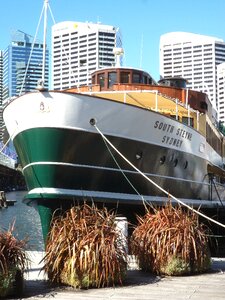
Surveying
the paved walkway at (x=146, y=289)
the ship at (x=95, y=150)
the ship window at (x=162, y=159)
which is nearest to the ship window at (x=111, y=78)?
the ship at (x=95, y=150)

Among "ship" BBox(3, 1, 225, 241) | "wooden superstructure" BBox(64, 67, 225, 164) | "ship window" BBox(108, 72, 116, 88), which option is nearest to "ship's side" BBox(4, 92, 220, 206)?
"ship" BBox(3, 1, 225, 241)

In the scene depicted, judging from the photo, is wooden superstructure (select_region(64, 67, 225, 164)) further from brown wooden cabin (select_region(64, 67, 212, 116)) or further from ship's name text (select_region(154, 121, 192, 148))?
ship's name text (select_region(154, 121, 192, 148))

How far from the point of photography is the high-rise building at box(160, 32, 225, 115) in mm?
63688

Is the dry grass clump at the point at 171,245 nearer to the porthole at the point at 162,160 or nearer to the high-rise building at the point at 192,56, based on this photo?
the porthole at the point at 162,160

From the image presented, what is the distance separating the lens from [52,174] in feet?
39.9

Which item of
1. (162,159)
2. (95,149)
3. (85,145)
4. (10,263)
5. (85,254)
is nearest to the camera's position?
(10,263)

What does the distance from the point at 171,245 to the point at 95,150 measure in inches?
210

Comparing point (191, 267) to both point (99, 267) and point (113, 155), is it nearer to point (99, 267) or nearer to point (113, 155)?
point (99, 267)

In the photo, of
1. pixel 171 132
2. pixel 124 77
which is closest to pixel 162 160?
pixel 171 132

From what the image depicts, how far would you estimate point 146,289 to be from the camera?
6.61 metres

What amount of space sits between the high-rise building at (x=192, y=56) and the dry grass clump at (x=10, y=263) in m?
57.8

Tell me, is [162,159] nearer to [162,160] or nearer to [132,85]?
[162,160]

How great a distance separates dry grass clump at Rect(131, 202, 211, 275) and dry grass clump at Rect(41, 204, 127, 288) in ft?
2.38

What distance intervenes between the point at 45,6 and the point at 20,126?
3.63 meters
